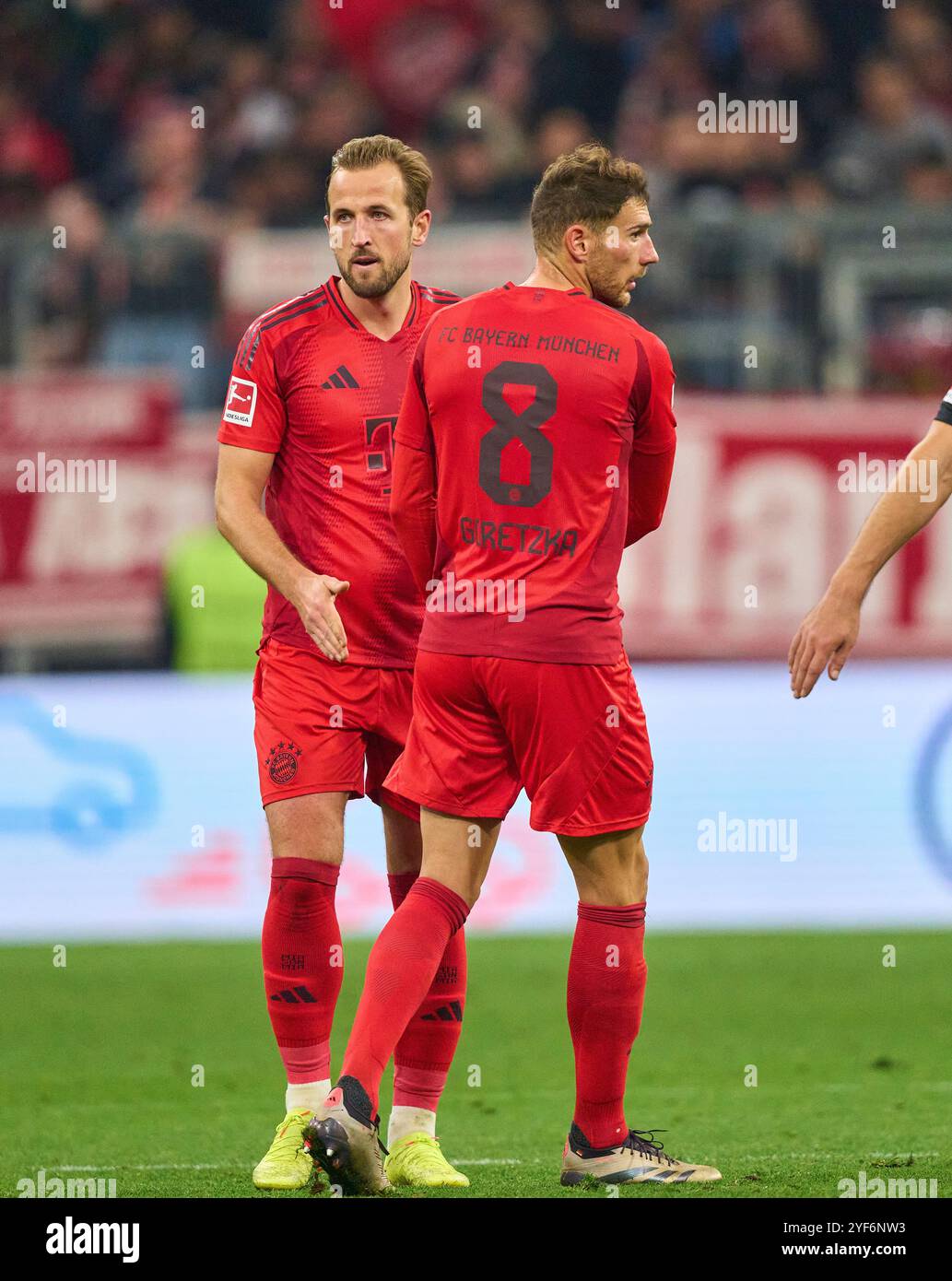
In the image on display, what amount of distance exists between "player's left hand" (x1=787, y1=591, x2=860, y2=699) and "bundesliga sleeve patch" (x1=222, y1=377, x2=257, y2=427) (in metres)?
1.45

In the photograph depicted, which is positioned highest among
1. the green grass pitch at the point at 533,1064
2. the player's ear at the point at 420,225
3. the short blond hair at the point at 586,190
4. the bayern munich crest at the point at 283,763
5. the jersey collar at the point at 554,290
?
the player's ear at the point at 420,225

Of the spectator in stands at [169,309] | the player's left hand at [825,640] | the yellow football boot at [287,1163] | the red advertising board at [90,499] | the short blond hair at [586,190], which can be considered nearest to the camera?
the player's left hand at [825,640]

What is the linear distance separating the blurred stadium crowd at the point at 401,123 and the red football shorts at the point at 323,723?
7.29 m

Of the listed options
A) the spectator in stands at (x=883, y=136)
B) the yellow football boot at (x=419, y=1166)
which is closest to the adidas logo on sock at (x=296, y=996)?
the yellow football boot at (x=419, y=1166)

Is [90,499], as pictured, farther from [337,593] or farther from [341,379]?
[337,593]

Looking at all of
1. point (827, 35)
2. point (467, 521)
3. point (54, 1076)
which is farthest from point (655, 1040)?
point (827, 35)

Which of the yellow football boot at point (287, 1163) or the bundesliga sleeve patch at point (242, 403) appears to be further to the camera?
the bundesliga sleeve patch at point (242, 403)

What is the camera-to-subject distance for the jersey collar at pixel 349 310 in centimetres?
493

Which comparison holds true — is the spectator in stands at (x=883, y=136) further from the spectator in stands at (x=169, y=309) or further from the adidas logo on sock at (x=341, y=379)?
the adidas logo on sock at (x=341, y=379)

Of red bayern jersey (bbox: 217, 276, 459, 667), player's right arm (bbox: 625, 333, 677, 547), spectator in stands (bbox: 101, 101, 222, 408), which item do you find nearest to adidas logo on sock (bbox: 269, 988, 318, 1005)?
red bayern jersey (bbox: 217, 276, 459, 667)

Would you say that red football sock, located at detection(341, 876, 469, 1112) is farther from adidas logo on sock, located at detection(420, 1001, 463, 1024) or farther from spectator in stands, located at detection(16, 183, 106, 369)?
spectator in stands, located at detection(16, 183, 106, 369)

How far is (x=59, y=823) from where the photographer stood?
8781 mm

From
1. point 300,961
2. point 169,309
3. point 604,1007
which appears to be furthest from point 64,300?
point 604,1007

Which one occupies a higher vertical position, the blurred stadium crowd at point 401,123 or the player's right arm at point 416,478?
the blurred stadium crowd at point 401,123
